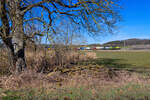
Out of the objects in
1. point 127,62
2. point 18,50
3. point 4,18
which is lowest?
point 127,62

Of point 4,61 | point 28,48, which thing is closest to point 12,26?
point 4,61

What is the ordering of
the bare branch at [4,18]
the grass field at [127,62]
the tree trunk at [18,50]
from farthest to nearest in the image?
1. the grass field at [127,62]
2. the tree trunk at [18,50]
3. the bare branch at [4,18]

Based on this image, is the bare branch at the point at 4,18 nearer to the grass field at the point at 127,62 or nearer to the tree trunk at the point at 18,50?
the tree trunk at the point at 18,50

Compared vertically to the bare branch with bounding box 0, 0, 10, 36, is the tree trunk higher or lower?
lower

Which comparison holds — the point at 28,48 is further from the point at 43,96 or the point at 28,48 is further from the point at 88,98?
the point at 88,98

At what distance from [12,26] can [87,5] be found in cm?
437

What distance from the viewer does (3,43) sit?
760 centimetres

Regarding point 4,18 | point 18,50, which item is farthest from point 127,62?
point 4,18

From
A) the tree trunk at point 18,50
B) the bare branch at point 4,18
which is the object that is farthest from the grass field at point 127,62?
the bare branch at point 4,18

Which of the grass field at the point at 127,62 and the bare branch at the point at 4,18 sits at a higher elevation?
the bare branch at the point at 4,18

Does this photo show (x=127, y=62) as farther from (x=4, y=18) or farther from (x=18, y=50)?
(x=4, y=18)

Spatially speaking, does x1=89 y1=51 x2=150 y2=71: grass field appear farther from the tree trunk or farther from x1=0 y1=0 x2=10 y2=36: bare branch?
x1=0 y1=0 x2=10 y2=36: bare branch

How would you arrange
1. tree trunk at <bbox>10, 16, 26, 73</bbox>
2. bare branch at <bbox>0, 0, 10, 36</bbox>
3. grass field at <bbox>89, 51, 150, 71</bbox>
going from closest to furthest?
bare branch at <bbox>0, 0, 10, 36</bbox>, tree trunk at <bbox>10, 16, 26, 73</bbox>, grass field at <bbox>89, 51, 150, 71</bbox>

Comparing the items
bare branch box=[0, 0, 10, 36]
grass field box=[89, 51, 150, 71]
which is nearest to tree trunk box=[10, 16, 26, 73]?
bare branch box=[0, 0, 10, 36]
